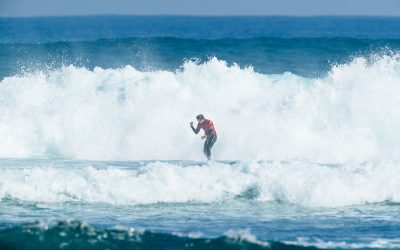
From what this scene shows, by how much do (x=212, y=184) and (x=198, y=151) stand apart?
6107 mm

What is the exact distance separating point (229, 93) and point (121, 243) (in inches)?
572

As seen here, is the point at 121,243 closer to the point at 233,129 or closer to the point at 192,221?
the point at 192,221

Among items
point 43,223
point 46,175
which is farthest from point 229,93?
point 43,223

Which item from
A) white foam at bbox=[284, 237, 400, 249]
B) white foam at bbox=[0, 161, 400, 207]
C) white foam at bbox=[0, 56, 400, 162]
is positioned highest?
white foam at bbox=[0, 56, 400, 162]

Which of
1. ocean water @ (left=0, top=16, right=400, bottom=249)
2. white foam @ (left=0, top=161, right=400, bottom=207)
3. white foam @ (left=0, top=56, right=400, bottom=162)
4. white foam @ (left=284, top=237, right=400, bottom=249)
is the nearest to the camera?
white foam @ (left=284, top=237, right=400, bottom=249)

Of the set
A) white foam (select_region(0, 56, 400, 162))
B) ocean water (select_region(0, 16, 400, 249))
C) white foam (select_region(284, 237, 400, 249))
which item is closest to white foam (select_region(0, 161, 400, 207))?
ocean water (select_region(0, 16, 400, 249))

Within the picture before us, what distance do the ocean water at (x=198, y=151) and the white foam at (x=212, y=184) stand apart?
29mm

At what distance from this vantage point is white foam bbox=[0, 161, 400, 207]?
15.1m

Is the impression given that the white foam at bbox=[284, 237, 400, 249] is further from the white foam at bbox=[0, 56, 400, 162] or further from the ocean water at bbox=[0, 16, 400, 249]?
the white foam at bbox=[0, 56, 400, 162]

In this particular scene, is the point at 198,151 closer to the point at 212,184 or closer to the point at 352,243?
the point at 212,184

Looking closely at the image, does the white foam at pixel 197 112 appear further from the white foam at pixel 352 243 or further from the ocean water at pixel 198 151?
the white foam at pixel 352 243

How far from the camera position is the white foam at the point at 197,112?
71.6 feet

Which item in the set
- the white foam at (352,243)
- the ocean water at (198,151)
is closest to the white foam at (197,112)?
the ocean water at (198,151)

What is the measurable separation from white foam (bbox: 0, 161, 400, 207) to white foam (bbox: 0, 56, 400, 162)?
5.00 meters
